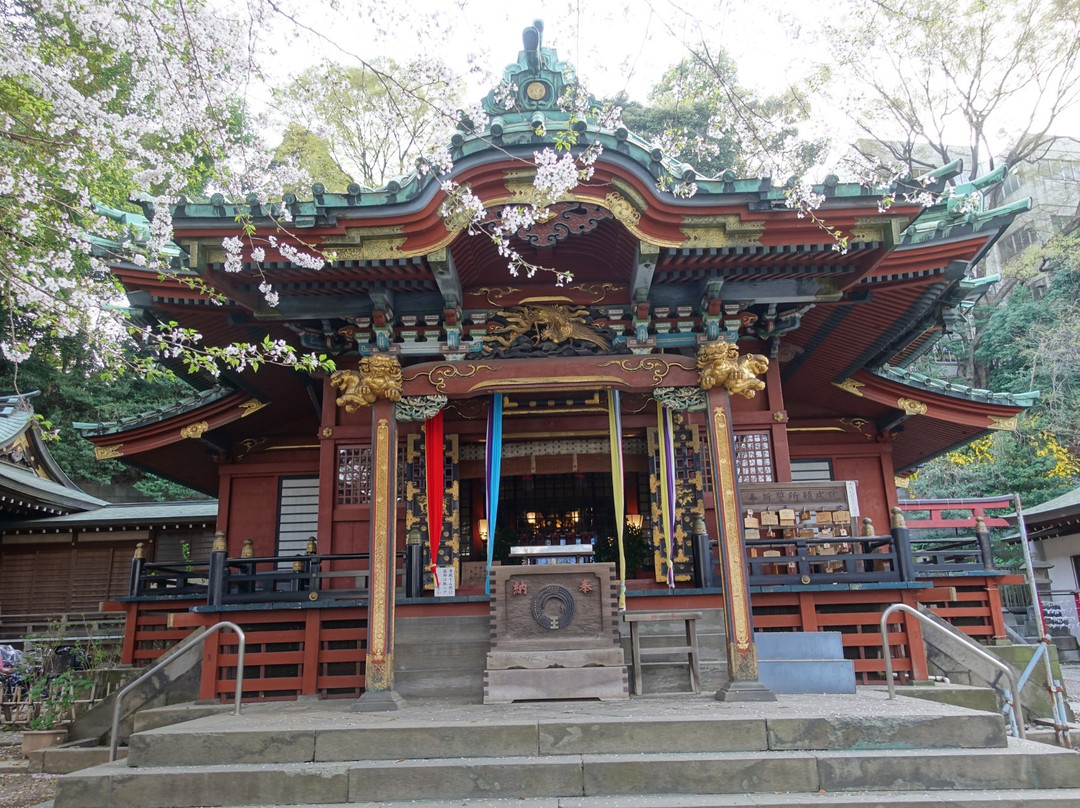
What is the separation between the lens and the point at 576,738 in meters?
5.34

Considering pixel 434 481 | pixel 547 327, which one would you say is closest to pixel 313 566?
pixel 434 481

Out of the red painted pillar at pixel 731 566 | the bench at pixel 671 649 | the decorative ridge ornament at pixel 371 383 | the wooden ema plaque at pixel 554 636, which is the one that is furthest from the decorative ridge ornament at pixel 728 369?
the decorative ridge ornament at pixel 371 383

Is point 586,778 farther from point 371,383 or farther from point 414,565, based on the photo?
point 371,383

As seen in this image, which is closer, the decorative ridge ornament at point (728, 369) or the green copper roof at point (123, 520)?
the decorative ridge ornament at point (728, 369)

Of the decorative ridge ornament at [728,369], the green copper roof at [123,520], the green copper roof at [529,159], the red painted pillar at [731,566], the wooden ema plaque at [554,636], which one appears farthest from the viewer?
the green copper roof at [123,520]

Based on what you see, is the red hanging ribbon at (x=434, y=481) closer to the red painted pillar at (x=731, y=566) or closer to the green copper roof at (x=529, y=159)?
the green copper roof at (x=529, y=159)

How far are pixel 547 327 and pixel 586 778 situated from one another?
15.1 feet

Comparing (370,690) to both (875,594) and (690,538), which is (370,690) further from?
(875,594)

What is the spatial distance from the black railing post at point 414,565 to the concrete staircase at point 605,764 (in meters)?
2.68

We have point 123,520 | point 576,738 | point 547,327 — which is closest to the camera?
point 576,738

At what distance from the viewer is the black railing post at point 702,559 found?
27.2ft

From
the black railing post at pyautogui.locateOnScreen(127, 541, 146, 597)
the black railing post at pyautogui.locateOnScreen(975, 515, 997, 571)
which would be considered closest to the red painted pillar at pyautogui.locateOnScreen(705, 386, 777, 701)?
the black railing post at pyautogui.locateOnScreen(975, 515, 997, 571)

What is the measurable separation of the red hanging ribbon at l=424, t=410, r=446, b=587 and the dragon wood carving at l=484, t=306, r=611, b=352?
2171 millimetres

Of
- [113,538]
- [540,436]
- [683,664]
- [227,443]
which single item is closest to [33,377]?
[113,538]
